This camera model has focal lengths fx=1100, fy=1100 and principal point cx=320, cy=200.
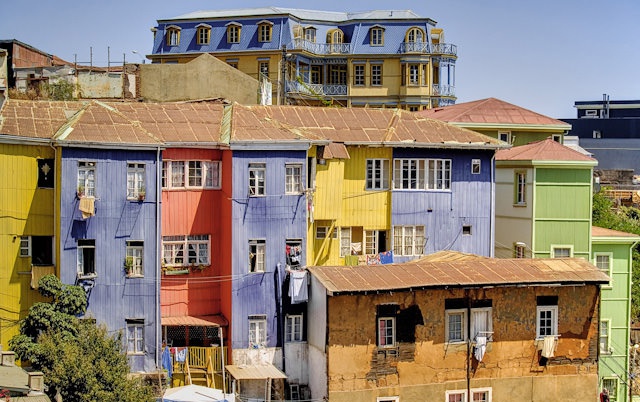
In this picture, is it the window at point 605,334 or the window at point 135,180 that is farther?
the window at point 605,334

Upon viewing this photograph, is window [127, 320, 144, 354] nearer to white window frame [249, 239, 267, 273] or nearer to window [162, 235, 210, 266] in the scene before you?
window [162, 235, 210, 266]

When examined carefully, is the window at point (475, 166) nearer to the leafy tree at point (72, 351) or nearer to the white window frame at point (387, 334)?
the white window frame at point (387, 334)

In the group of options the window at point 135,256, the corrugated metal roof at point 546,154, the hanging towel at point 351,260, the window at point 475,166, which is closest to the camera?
the window at point 135,256

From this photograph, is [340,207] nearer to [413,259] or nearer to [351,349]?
[413,259]

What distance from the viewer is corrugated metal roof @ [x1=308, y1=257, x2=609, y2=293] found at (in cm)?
3853

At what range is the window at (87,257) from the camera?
38.8 metres

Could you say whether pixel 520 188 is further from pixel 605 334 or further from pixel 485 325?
pixel 485 325

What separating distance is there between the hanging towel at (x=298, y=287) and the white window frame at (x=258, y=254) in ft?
4.05

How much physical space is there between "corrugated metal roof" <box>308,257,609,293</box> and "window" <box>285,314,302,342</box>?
2.02 metres

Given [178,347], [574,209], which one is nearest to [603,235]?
[574,209]

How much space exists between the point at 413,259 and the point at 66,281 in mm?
14024

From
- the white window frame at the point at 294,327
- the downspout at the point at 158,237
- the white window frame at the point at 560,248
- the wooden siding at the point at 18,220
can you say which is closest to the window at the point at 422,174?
the white window frame at the point at 560,248

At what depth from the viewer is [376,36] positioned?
265 feet

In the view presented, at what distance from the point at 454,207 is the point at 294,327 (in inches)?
352
